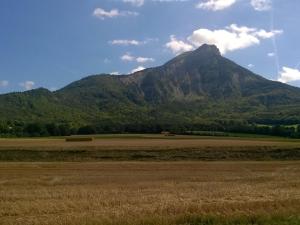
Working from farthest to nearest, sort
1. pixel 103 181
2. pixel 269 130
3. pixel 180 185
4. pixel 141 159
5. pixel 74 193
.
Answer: pixel 269 130 → pixel 141 159 → pixel 103 181 → pixel 180 185 → pixel 74 193

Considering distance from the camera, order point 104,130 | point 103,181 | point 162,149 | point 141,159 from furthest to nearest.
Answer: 1. point 104,130
2. point 162,149
3. point 141,159
4. point 103,181

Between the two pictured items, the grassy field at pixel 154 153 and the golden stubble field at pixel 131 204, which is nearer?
the golden stubble field at pixel 131 204

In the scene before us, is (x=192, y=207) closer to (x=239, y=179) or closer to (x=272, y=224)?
(x=272, y=224)

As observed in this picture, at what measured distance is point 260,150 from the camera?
72.1 meters

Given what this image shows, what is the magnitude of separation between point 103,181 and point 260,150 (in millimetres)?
40807

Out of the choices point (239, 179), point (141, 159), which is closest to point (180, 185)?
point (239, 179)

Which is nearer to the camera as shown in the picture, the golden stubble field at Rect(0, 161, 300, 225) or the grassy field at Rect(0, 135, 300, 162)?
the golden stubble field at Rect(0, 161, 300, 225)

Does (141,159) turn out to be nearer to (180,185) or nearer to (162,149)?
(162,149)

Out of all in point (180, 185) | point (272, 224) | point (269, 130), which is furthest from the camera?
point (269, 130)

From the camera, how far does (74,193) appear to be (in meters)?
26.5

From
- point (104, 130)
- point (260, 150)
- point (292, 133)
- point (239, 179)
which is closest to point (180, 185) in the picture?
point (239, 179)

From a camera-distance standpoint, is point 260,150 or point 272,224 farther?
point 260,150

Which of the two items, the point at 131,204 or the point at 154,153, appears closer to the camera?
the point at 131,204

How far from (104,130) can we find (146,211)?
13729 cm
